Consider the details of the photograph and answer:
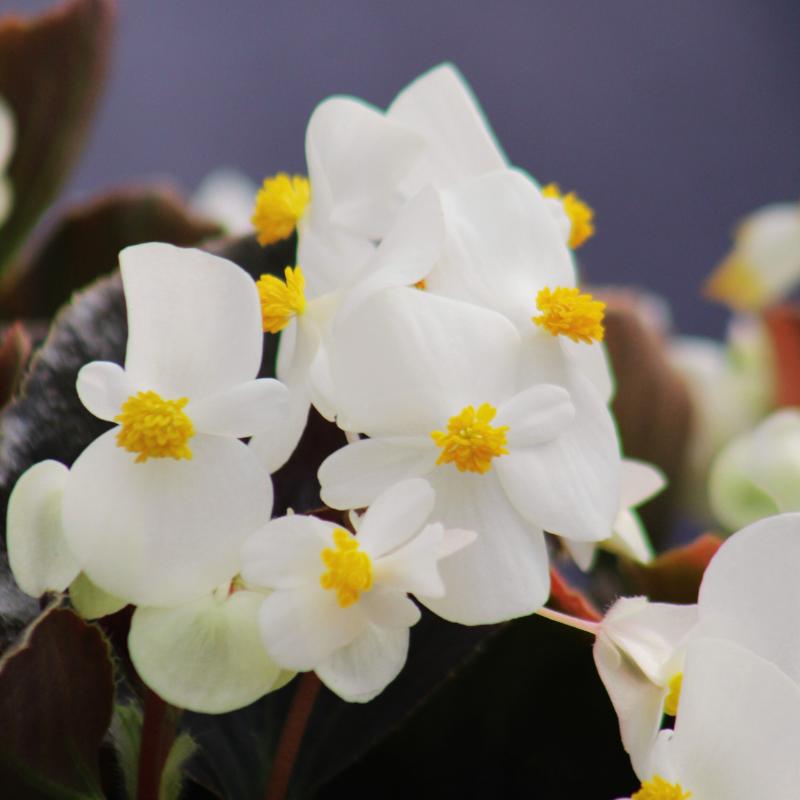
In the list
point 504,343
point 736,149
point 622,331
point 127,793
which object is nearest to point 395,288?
point 504,343

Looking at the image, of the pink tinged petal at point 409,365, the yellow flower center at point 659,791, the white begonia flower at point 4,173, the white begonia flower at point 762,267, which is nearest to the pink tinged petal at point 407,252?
the pink tinged petal at point 409,365

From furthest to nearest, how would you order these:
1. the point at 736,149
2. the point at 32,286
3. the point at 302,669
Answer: the point at 736,149 < the point at 32,286 < the point at 302,669

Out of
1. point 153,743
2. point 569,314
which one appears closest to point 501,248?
point 569,314

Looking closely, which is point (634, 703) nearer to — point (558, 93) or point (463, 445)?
point (463, 445)

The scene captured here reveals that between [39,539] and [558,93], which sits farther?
[558,93]

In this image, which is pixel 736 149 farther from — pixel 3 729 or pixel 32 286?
pixel 3 729

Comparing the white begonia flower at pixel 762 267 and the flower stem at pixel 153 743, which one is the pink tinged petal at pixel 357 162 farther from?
the white begonia flower at pixel 762 267
